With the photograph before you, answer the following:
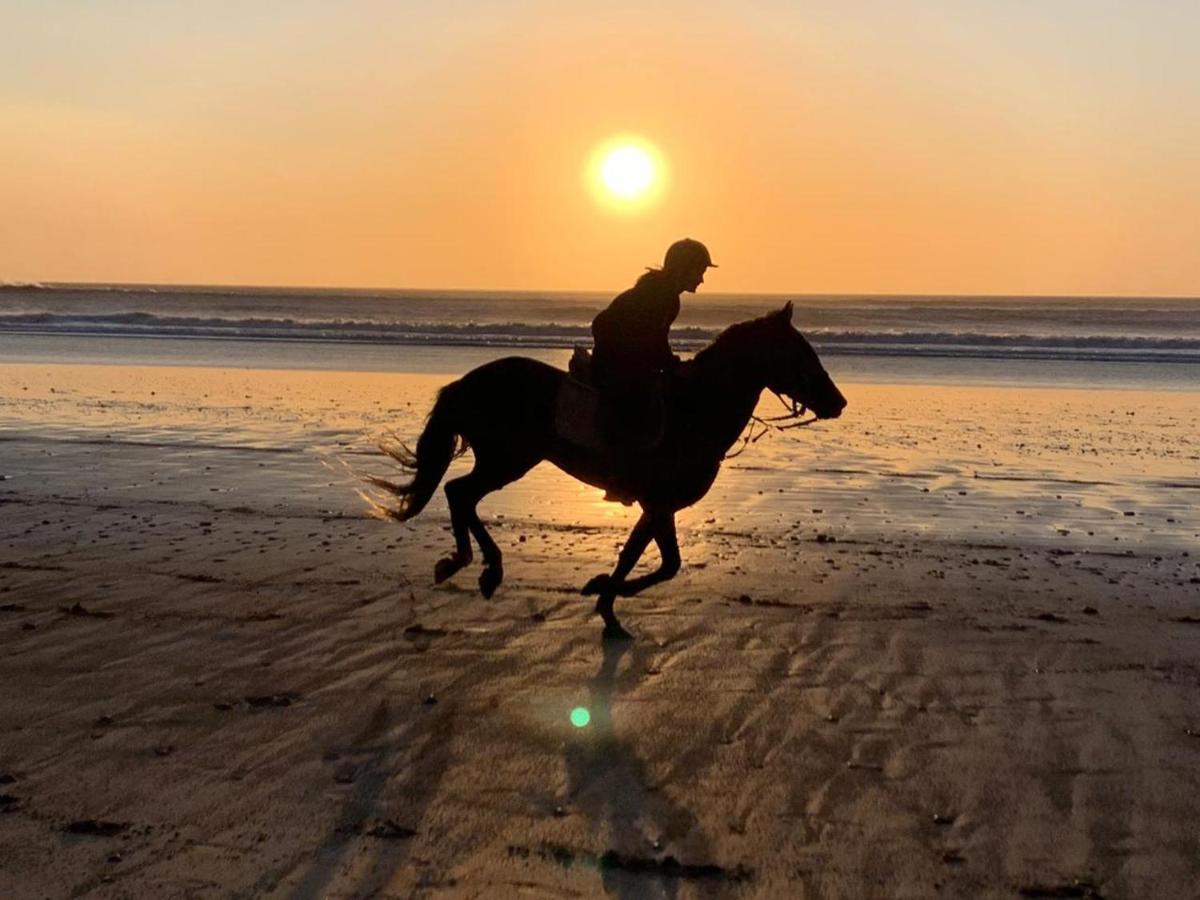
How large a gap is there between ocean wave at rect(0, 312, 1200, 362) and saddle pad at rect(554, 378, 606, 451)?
32.8m

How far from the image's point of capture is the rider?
7305mm

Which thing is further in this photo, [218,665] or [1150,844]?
[218,665]

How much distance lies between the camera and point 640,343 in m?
7.33

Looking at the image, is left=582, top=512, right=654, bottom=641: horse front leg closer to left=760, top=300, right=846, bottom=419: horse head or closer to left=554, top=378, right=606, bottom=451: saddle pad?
left=554, top=378, right=606, bottom=451: saddle pad

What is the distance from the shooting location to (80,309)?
68.9m

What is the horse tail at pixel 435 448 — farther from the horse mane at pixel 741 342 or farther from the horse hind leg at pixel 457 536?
the horse mane at pixel 741 342

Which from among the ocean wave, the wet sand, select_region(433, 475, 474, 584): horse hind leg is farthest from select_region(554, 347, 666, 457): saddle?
the ocean wave

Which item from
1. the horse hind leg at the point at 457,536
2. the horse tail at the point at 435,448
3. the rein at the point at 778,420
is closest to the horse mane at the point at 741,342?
the rein at the point at 778,420

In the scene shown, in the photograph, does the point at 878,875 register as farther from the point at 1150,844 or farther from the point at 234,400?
the point at 234,400

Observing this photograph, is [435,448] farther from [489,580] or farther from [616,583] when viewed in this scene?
[616,583]

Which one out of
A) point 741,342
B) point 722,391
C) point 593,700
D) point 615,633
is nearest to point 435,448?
point 615,633

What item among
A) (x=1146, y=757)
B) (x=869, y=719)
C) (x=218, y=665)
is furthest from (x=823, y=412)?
(x=218, y=665)

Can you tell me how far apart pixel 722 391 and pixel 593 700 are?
7.59 ft

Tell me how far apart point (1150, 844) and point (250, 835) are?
356 cm
